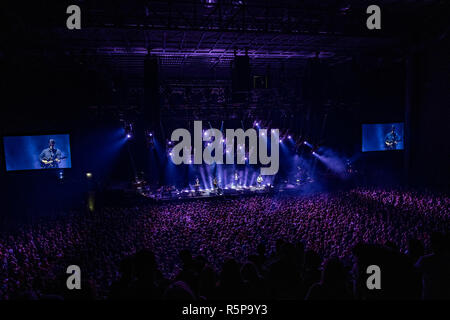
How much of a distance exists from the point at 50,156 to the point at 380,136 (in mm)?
17086

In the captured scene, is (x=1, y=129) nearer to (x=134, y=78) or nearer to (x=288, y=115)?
(x=134, y=78)

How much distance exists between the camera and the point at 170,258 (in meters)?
6.60

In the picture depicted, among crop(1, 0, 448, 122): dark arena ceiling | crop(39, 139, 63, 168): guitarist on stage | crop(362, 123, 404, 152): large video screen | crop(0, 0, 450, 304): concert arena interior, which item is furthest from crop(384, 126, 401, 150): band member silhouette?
crop(39, 139, 63, 168): guitarist on stage

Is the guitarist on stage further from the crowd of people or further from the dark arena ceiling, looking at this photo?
the crowd of people

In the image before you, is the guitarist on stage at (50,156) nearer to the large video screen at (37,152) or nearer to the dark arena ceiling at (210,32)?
the large video screen at (37,152)

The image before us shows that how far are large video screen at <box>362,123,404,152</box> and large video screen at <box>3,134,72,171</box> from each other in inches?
613

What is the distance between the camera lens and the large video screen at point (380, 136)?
17312 millimetres

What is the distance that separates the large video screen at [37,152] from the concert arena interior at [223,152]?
60 millimetres

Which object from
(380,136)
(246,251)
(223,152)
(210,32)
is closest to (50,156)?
(210,32)

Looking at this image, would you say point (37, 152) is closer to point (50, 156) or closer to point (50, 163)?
point (50, 156)

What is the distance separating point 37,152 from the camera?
1390cm
